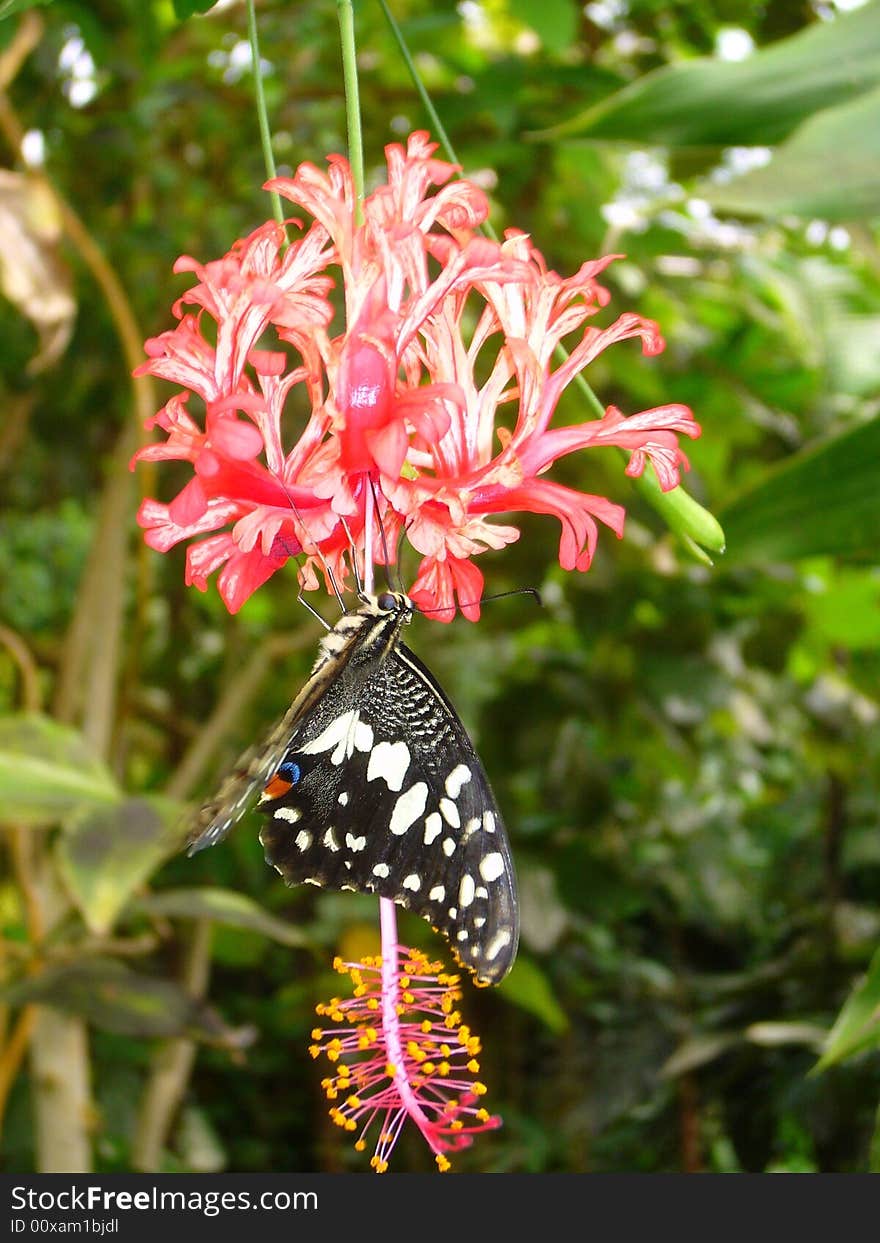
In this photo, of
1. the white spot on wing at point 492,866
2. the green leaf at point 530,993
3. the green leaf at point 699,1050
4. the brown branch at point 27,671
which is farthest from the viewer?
the green leaf at point 699,1050

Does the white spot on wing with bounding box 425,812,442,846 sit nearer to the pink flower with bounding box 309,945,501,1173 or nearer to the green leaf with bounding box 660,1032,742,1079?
the pink flower with bounding box 309,945,501,1173

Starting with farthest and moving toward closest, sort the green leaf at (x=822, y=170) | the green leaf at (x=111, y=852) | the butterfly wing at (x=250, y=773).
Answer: the green leaf at (x=111, y=852), the green leaf at (x=822, y=170), the butterfly wing at (x=250, y=773)

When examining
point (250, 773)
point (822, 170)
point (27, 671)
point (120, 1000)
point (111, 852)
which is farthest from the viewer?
point (27, 671)

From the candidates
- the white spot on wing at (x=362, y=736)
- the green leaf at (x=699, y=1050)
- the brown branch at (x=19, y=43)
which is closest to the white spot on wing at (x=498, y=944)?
the white spot on wing at (x=362, y=736)

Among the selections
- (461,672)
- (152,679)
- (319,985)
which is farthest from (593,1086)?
(152,679)

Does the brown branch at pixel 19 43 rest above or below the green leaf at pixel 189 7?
above

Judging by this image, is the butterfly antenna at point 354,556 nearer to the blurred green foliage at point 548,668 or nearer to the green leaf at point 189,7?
the green leaf at point 189,7

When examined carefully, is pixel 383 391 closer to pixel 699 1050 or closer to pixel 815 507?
pixel 815 507

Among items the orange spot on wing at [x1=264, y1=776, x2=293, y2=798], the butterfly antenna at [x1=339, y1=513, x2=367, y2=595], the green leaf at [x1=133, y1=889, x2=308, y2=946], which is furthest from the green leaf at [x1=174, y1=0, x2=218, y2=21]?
the green leaf at [x1=133, y1=889, x2=308, y2=946]

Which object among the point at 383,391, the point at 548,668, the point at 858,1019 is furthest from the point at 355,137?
the point at 548,668
